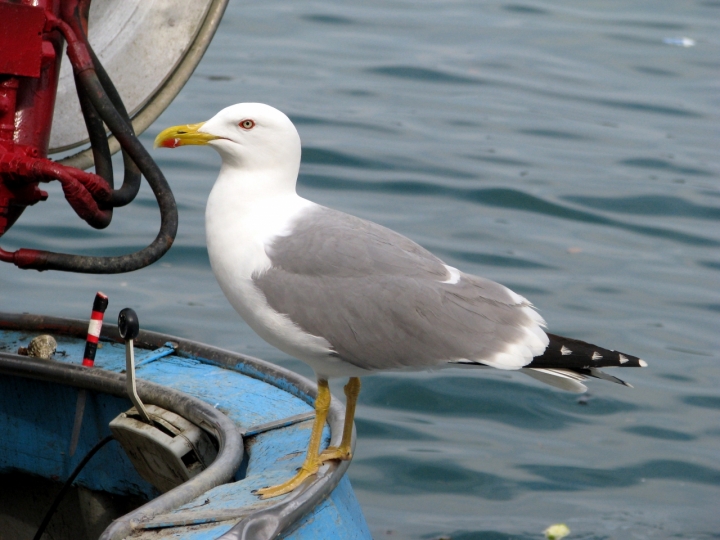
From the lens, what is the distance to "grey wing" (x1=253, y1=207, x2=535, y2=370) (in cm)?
239

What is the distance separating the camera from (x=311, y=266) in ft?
7.91

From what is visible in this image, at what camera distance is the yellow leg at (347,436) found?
247 cm

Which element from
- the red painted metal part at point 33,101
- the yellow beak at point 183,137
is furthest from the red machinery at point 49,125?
the yellow beak at point 183,137

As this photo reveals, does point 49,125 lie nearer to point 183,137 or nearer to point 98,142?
point 98,142

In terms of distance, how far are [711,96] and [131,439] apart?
7.89 metres

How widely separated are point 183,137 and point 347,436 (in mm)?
838

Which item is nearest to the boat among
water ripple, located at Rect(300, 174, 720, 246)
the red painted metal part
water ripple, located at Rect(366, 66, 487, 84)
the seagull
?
the red painted metal part

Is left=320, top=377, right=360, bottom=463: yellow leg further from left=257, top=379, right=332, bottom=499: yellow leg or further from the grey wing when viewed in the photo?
the grey wing

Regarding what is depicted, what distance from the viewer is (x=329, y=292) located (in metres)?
2.42

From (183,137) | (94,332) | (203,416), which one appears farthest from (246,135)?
(94,332)

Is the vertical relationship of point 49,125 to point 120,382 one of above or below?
above

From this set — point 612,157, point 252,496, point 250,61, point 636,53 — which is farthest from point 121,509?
point 636,53

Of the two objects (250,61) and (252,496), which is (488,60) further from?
(252,496)

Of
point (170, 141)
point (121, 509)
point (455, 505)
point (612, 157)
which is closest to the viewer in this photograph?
point (170, 141)
